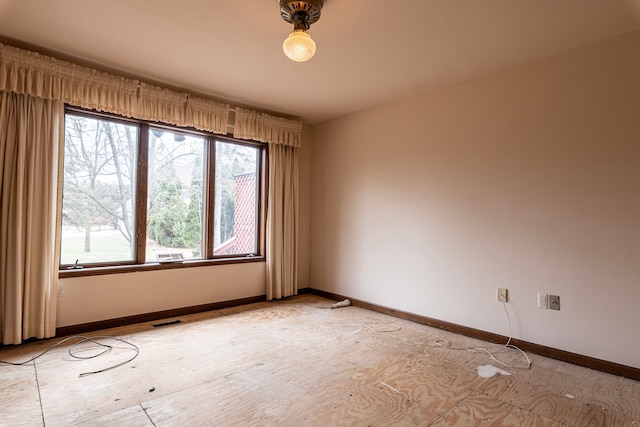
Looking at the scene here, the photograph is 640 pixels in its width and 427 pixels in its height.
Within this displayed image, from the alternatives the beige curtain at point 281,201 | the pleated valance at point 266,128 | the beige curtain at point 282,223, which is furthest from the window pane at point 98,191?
the beige curtain at point 282,223

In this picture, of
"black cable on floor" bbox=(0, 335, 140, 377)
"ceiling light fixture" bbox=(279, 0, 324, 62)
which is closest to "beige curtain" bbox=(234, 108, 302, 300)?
"black cable on floor" bbox=(0, 335, 140, 377)

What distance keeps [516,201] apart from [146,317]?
3.69 m

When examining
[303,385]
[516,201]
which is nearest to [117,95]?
[303,385]

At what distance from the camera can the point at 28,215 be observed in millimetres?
2836

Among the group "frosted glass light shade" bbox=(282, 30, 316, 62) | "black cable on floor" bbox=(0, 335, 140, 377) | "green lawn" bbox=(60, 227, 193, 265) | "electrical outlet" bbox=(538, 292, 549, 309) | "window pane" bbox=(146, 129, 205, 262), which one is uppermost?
"frosted glass light shade" bbox=(282, 30, 316, 62)

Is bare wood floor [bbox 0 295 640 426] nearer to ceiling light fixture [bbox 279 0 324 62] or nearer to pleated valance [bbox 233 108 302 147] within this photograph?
ceiling light fixture [bbox 279 0 324 62]

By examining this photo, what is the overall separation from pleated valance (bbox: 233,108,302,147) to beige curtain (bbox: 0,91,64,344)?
1.74 meters

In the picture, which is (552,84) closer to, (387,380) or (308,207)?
(387,380)

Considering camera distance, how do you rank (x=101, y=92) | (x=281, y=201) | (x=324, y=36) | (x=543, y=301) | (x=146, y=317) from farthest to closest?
(x=281, y=201) < (x=146, y=317) < (x=101, y=92) < (x=543, y=301) < (x=324, y=36)

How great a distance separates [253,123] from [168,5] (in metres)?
2.04

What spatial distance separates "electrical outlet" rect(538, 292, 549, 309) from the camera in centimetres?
279

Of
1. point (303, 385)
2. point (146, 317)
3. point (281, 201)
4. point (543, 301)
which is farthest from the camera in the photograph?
point (281, 201)

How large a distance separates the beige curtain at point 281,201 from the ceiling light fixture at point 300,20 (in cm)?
216

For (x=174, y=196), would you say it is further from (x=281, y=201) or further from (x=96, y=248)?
(x=281, y=201)
